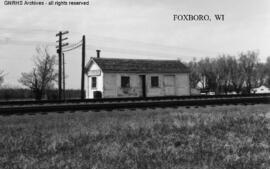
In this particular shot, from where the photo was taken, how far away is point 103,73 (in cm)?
3406

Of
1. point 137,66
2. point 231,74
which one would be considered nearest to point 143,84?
point 137,66

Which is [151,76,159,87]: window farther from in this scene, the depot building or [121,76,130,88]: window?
[121,76,130,88]: window

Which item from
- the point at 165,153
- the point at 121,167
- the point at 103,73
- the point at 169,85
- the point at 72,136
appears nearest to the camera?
the point at 121,167

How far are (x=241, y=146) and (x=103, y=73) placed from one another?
28.1 meters

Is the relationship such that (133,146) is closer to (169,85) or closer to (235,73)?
(169,85)

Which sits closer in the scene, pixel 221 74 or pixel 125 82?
pixel 125 82

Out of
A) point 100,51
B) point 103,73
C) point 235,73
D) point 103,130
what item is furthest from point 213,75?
point 103,130

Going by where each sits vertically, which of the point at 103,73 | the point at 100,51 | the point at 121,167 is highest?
the point at 100,51

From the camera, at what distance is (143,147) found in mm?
6477

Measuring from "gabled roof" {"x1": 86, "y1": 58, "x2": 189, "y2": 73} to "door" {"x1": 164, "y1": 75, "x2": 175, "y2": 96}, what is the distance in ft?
2.59

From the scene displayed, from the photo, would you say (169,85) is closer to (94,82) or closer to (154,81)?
(154,81)

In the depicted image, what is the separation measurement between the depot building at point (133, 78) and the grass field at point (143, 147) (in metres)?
24.5

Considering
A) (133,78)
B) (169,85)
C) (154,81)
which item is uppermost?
(133,78)

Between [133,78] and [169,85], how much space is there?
14.4 ft
